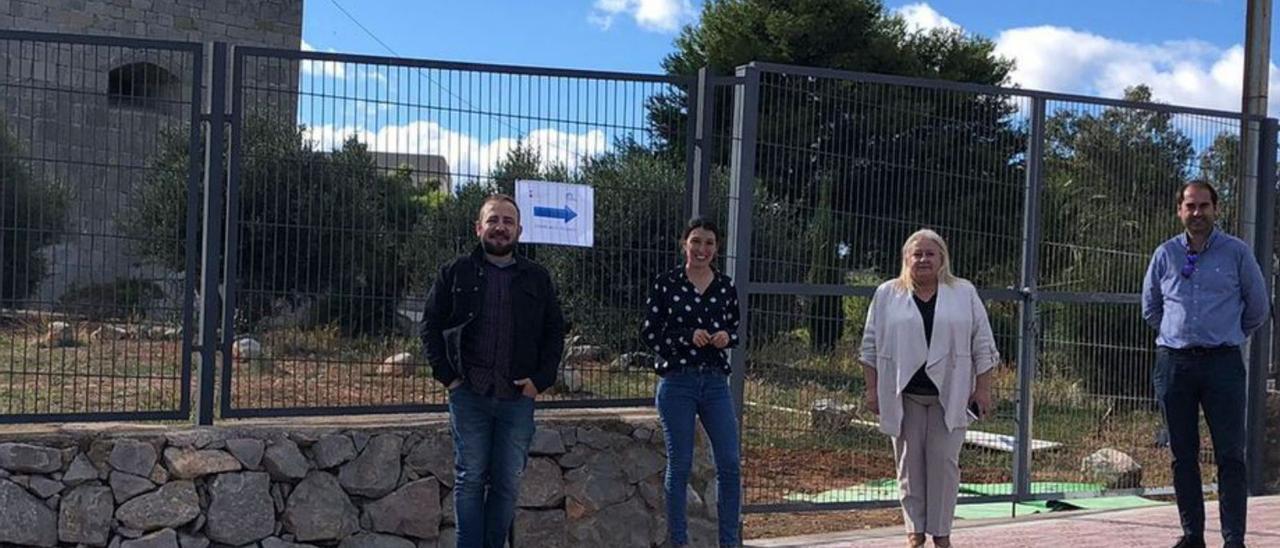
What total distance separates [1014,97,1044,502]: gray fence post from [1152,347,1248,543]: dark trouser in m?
1.57

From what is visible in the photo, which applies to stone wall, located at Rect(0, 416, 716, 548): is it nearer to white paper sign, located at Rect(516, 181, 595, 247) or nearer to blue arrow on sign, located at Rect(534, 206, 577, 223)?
white paper sign, located at Rect(516, 181, 595, 247)

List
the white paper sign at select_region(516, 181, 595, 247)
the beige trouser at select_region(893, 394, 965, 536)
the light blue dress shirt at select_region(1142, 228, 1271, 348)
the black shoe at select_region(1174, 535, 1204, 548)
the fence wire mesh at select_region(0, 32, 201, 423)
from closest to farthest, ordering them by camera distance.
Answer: the fence wire mesh at select_region(0, 32, 201, 423)
the beige trouser at select_region(893, 394, 965, 536)
the light blue dress shirt at select_region(1142, 228, 1271, 348)
the black shoe at select_region(1174, 535, 1204, 548)
the white paper sign at select_region(516, 181, 595, 247)

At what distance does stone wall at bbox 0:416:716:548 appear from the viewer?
6195 millimetres

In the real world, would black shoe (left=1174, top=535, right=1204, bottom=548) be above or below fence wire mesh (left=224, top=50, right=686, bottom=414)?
below

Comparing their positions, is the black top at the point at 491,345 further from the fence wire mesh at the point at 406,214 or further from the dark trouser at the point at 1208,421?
the dark trouser at the point at 1208,421

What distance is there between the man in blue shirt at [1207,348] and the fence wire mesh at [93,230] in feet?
16.3

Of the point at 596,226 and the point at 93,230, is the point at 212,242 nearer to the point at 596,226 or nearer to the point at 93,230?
the point at 93,230

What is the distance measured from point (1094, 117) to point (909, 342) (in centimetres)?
342

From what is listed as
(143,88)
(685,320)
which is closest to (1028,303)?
(685,320)

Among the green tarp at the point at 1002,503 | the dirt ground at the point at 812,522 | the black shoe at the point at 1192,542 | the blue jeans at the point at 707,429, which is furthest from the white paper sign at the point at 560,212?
the black shoe at the point at 1192,542

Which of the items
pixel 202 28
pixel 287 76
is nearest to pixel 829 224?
pixel 287 76

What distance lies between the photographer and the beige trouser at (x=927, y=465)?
6484 millimetres

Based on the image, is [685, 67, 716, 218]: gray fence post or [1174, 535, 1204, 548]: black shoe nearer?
[1174, 535, 1204, 548]: black shoe

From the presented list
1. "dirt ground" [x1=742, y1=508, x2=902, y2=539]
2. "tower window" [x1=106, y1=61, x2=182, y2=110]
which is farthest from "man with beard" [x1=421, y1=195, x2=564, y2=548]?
"dirt ground" [x1=742, y1=508, x2=902, y2=539]
